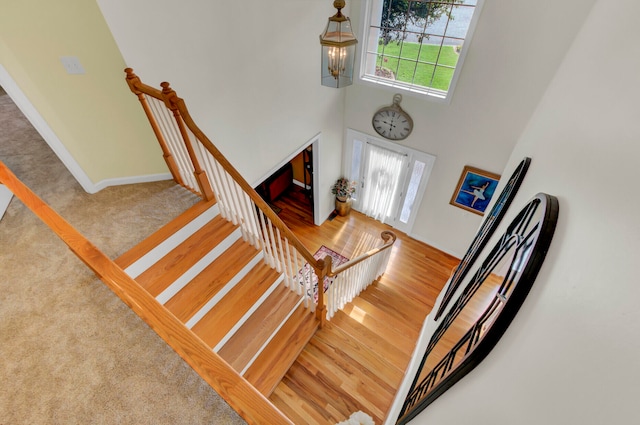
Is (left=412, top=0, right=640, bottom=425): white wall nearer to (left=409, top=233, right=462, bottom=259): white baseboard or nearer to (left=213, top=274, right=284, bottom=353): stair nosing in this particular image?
(left=213, top=274, right=284, bottom=353): stair nosing

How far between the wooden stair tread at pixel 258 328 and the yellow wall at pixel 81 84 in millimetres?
1728

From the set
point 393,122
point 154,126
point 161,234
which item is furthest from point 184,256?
point 393,122

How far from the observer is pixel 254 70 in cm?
295

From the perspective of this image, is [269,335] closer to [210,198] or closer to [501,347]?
[210,198]

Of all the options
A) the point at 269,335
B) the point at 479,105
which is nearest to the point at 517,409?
the point at 269,335

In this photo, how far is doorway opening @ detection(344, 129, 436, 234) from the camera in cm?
450

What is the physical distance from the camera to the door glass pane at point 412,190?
4469 millimetres

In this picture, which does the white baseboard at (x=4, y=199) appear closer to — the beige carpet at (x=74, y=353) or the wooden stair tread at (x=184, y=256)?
the beige carpet at (x=74, y=353)

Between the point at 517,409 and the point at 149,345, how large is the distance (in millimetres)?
1572

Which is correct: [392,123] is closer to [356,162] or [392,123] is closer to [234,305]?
[356,162]

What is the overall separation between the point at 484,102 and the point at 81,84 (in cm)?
Answer: 402

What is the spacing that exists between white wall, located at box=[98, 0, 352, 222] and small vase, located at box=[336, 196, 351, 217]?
5.08 feet

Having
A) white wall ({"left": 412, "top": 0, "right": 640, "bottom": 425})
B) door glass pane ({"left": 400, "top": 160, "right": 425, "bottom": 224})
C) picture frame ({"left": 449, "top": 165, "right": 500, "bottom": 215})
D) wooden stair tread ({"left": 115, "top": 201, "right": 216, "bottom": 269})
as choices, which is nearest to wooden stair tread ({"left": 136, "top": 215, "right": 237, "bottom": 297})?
wooden stair tread ({"left": 115, "top": 201, "right": 216, "bottom": 269})

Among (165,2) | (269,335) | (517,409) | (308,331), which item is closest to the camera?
(517,409)
